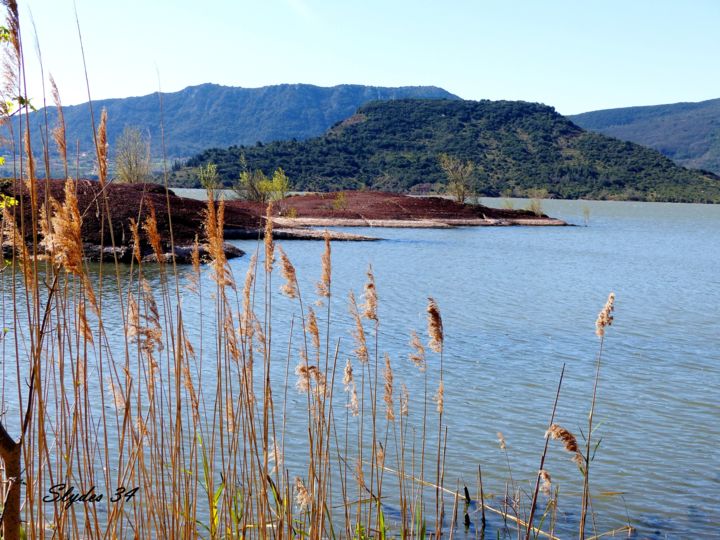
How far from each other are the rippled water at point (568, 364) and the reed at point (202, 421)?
0.27 meters

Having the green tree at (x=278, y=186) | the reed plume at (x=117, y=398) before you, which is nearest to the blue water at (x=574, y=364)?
the reed plume at (x=117, y=398)

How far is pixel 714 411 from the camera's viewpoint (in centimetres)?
615

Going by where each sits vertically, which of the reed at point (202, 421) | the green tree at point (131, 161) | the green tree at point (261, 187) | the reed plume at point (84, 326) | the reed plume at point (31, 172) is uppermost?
the green tree at point (131, 161)

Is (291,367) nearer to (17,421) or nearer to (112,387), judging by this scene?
(17,421)

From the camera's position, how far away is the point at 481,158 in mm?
76562

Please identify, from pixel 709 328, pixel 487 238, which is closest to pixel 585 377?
pixel 709 328

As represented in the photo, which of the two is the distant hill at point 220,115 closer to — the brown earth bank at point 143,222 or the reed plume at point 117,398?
the brown earth bank at point 143,222

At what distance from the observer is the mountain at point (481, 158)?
68.4 meters

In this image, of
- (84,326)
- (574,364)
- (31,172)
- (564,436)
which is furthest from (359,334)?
(574,364)

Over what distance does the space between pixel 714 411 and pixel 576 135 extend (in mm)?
80702

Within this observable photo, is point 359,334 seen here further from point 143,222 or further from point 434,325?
point 143,222

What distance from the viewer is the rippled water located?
15.4 ft

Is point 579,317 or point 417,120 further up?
point 417,120

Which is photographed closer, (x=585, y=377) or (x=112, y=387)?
(x=112, y=387)
